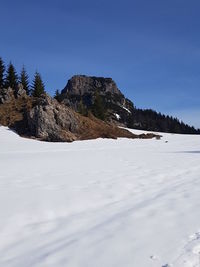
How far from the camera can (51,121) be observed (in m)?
40.9

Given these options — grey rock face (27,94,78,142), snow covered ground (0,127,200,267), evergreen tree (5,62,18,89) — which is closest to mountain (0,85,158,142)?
grey rock face (27,94,78,142)

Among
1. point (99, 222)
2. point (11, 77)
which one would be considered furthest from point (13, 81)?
point (99, 222)

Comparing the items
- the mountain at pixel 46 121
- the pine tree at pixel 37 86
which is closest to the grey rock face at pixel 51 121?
the mountain at pixel 46 121

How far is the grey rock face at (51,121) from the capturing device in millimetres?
39625

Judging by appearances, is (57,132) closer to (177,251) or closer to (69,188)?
(69,188)

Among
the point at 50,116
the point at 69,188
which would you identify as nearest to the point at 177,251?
the point at 69,188

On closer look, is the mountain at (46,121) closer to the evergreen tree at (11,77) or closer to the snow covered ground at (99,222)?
the evergreen tree at (11,77)

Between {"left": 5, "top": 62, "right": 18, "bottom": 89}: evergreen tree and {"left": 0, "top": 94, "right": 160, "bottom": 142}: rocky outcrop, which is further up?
{"left": 5, "top": 62, "right": 18, "bottom": 89}: evergreen tree

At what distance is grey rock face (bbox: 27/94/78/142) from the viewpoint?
39625 millimetres

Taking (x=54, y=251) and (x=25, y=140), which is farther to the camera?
(x=25, y=140)

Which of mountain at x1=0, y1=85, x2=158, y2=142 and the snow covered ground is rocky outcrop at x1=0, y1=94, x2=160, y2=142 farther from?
the snow covered ground

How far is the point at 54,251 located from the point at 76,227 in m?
1.26

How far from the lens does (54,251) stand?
525cm

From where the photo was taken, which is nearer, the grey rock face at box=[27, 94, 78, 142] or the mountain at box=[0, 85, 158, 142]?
the grey rock face at box=[27, 94, 78, 142]
